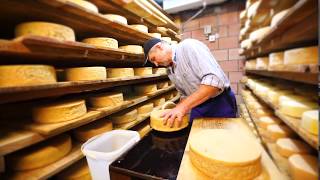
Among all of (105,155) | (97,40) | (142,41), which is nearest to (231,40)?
(142,41)

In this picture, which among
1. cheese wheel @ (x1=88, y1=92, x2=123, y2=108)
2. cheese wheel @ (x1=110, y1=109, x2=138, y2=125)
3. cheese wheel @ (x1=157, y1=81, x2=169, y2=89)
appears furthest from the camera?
cheese wheel @ (x1=157, y1=81, x2=169, y2=89)

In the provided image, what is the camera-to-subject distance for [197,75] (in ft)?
5.31

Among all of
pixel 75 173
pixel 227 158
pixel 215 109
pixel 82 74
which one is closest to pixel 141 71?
pixel 82 74

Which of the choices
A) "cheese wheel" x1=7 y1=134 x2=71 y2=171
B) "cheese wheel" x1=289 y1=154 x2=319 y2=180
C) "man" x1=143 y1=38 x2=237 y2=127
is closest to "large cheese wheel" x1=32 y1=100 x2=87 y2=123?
"cheese wheel" x1=7 y1=134 x2=71 y2=171

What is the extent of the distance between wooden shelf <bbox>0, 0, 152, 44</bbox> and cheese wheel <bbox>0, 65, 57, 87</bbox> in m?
0.40

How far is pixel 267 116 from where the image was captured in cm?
202

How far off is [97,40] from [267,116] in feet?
6.57

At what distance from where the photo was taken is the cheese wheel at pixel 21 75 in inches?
42.2

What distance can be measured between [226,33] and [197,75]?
3007mm

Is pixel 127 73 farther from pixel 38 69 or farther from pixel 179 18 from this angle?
pixel 179 18

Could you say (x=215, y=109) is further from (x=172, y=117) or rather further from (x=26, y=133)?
(x=26, y=133)

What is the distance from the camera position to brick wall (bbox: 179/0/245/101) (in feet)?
13.1

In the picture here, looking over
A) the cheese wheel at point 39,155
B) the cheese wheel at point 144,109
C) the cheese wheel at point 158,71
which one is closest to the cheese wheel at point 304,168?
the cheese wheel at point 39,155

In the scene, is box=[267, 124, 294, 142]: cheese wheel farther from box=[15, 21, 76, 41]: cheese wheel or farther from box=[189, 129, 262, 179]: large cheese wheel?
box=[15, 21, 76, 41]: cheese wheel
